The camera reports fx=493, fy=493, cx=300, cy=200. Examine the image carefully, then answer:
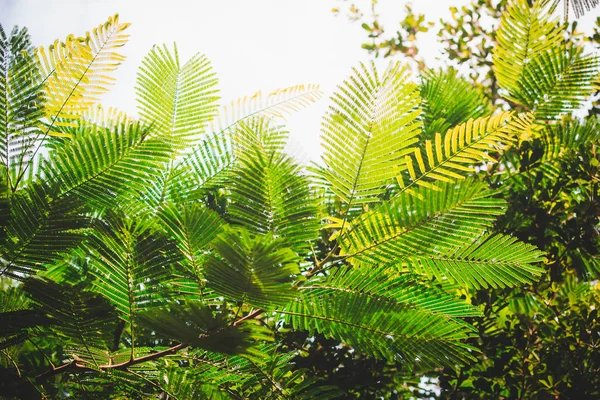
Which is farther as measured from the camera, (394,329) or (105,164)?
(105,164)

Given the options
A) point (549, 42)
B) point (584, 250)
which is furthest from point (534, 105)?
point (584, 250)

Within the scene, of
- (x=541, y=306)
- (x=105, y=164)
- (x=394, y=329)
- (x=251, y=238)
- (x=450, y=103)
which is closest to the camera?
(x=251, y=238)

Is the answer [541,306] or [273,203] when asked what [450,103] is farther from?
[541,306]

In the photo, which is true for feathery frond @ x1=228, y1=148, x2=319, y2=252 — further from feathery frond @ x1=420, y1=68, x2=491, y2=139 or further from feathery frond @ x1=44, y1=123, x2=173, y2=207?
feathery frond @ x1=420, y1=68, x2=491, y2=139

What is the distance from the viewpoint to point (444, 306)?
46.9 inches

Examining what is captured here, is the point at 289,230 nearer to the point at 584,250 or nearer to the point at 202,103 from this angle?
the point at 202,103

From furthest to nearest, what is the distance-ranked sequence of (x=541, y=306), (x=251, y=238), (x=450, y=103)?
(x=541, y=306), (x=450, y=103), (x=251, y=238)

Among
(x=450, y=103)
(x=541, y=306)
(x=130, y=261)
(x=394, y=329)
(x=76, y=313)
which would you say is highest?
(x=450, y=103)

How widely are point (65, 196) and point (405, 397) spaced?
2199mm

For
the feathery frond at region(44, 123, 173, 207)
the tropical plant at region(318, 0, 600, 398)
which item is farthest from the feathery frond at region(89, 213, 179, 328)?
the tropical plant at region(318, 0, 600, 398)

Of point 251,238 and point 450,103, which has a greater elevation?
point 450,103

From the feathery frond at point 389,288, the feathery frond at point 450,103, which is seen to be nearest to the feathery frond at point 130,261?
the feathery frond at point 389,288

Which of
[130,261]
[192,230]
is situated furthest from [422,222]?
[130,261]

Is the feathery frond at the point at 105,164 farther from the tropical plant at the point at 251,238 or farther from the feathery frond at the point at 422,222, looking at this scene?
the feathery frond at the point at 422,222
